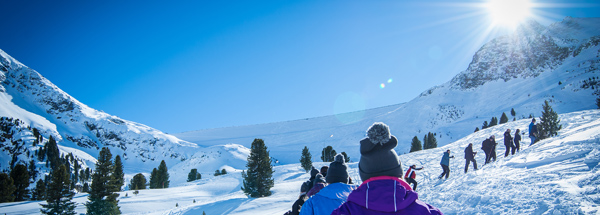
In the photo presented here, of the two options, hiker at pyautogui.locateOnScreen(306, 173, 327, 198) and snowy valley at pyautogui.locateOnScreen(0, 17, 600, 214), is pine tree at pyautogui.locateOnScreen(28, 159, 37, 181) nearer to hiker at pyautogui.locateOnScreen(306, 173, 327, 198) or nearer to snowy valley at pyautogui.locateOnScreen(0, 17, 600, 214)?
snowy valley at pyautogui.locateOnScreen(0, 17, 600, 214)

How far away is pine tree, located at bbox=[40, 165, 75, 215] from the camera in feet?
81.6

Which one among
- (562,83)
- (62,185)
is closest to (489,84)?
(562,83)

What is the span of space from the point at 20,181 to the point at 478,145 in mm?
66648

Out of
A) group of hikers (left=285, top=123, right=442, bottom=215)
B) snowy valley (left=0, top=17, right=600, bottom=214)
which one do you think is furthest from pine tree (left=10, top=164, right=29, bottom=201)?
group of hikers (left=285, top=123, right=442, bottom=215)

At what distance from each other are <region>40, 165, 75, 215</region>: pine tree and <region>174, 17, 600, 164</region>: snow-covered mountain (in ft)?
272

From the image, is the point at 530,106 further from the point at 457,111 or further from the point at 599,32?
the point at 599,32

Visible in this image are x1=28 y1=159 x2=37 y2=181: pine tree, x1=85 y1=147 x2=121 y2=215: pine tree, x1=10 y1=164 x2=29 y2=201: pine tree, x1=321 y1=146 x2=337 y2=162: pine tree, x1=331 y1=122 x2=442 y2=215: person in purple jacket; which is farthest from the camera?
x1=28 y1=159 x2=37 y2=181: pine tree

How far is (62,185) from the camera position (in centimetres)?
2558

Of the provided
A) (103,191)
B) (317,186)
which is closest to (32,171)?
(103,191)

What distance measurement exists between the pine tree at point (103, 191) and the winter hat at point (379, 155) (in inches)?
1218

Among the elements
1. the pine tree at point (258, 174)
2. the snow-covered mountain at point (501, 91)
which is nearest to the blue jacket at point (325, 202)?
the pine tree at point (258, 174)

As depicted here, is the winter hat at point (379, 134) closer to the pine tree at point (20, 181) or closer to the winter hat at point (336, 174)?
the winter hat at point (336, 174)

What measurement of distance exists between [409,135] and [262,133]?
385ft

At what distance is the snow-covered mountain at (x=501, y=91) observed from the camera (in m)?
80.9
